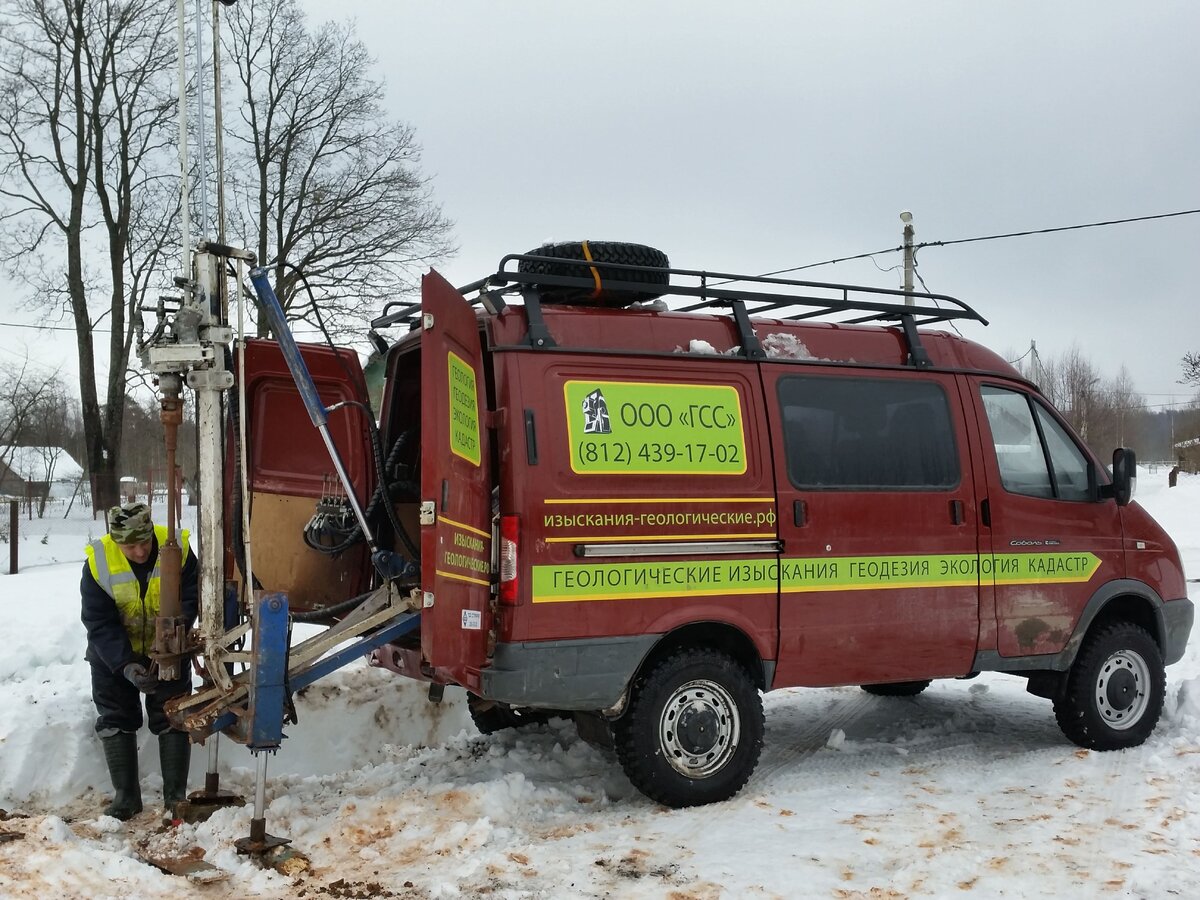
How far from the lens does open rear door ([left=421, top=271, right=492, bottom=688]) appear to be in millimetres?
4357

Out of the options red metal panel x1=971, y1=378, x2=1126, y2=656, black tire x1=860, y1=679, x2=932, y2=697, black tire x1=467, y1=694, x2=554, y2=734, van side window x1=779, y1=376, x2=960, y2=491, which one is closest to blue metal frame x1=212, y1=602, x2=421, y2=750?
black tire x1=467, y1=694, x2=554, y2=734

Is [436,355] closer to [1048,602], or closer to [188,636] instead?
[188,636]

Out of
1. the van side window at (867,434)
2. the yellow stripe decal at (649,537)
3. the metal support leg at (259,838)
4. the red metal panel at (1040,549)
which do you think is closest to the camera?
the metal support leg at (259,838)

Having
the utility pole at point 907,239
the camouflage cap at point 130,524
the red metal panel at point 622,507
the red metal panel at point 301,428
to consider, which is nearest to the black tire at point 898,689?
the red metal panel at point 622,507

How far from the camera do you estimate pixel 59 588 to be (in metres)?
10.2

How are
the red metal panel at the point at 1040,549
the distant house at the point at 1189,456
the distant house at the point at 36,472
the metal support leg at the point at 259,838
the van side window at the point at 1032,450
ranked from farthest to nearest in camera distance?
the distant house at the point at 1189,456, the distant house at the point at 36,472, the van side window at the point at 1032,450, the red metal panel at the point at 1040,549, the metal support leg at the point at 259,838

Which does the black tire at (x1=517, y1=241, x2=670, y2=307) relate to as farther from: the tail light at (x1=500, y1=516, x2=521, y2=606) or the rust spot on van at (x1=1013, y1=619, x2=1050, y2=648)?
the rust spot on van at (x1=1013, y1=619, x2=1050, y2=648)

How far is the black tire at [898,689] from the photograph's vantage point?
25.3 ft

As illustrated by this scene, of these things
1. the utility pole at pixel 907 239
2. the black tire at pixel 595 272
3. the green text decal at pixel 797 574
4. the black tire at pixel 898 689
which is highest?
the utility pole at pixel 907 239

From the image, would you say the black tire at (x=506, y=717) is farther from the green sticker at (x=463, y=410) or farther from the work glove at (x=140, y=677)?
the green sticker at (x=463, y=410)

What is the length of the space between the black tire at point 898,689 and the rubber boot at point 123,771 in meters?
4.83

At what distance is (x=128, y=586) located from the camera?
17.8 ft

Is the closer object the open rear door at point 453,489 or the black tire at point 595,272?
the open rear door at point 453,489

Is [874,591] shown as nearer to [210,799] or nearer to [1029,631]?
[1029,631]
